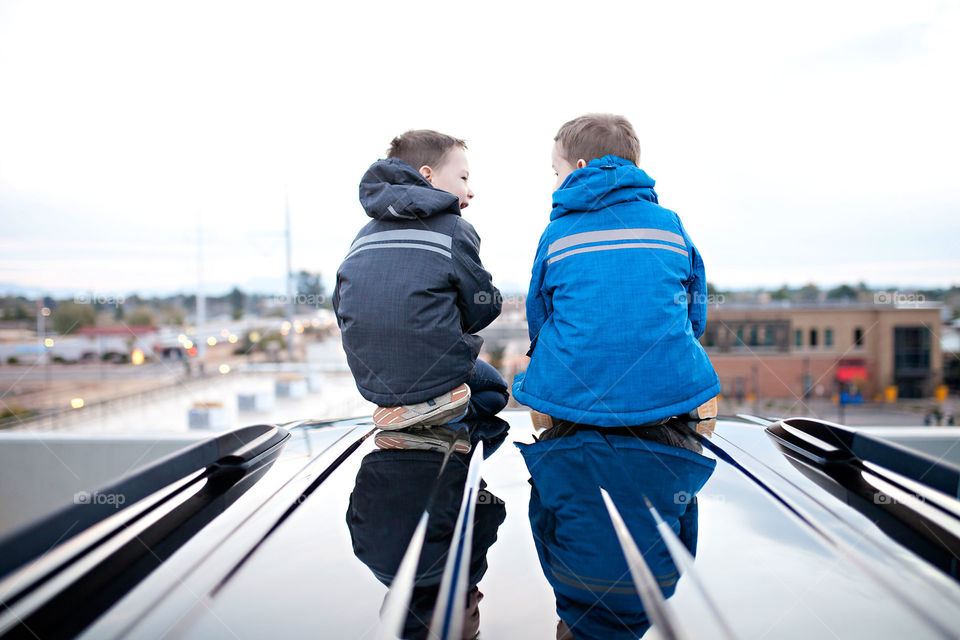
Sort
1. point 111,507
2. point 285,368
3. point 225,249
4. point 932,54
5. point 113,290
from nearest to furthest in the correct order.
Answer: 1. point 111,507
2. point 113,290
3. point 932,54
4. point 225,249
5. point 285,368

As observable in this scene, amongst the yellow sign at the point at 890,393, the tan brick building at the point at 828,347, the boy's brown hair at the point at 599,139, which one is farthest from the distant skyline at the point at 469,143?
the yellow sign at the point at 890,393

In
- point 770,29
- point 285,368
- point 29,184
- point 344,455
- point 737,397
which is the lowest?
point 737,397

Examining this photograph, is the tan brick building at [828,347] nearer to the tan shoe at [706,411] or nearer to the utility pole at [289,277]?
the utility pole at [289,277]

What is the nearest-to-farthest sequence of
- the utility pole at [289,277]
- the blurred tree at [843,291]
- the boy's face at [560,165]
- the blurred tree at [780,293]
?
the boy's face at [560,165] → the utility pole at [289,277] → the blurred tree at [843,291] → the blurred tree at [780,293]

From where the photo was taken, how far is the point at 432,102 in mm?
1800

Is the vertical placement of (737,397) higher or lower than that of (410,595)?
lower

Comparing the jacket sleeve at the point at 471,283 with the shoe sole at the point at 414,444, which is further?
the jacket sleeve at the point at 471,283

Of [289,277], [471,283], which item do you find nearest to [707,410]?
[471,283]

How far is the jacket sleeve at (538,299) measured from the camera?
3.40 ft

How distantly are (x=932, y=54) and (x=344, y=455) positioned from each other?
134 inches

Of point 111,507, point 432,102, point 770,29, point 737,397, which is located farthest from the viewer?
point 737,397

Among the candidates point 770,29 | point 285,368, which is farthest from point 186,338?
point 770,29

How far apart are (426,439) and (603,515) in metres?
0.39

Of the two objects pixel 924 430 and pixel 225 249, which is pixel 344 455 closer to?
pixel 924 430
